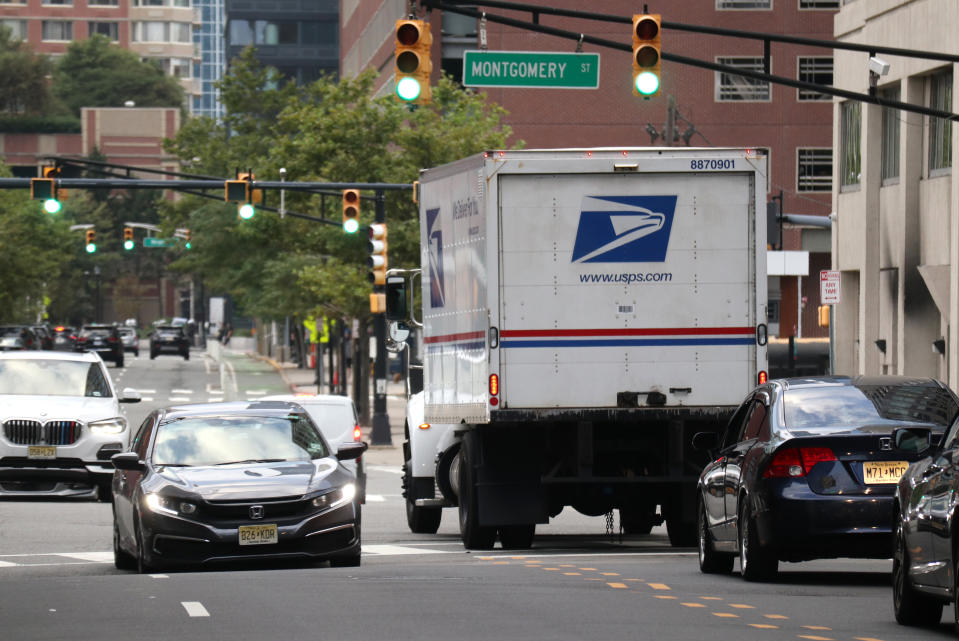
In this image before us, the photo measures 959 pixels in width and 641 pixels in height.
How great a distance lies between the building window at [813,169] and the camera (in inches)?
2822

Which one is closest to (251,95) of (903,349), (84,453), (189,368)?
(189,368)

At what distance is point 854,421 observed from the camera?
A: 13523 millimetres

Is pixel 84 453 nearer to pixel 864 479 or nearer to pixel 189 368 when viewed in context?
pixel 864 479

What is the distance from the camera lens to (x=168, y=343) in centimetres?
9162

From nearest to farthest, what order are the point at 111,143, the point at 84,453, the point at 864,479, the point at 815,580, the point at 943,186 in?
the point at 864,479 < the point at 815,580 < the point at 84,453 < the point at 943,186 < the point at 111,143

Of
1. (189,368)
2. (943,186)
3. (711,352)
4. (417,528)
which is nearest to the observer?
(711,352)

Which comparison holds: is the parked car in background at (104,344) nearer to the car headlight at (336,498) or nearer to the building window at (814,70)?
the building window at (814,70)

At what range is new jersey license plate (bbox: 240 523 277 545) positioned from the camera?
15008 mm

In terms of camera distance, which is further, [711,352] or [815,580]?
[711,352]

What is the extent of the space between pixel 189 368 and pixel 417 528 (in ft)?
204

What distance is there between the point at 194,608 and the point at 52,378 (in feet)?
48.0

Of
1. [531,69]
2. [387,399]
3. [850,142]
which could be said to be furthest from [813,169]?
[531,69]

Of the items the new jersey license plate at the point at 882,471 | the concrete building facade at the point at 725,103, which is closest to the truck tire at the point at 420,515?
the new jersey license plate at the point at 882,471

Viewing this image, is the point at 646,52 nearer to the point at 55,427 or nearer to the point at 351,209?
the point at 55,427
